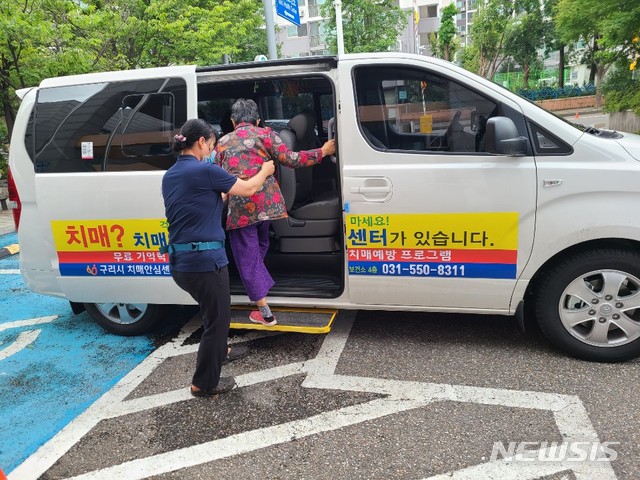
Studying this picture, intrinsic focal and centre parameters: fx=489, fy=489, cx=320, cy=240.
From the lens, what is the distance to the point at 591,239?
2.89 m

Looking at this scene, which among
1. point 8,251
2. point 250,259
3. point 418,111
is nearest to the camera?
point 418,111

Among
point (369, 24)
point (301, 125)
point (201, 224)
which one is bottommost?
point (201, 224)

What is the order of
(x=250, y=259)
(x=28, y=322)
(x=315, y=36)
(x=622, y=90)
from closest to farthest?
(x=250, y=259) < (x=28, y=322) < (x=622, y=90) < (x=315, y=36)

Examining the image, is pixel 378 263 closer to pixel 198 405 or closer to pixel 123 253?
pixel 198 405

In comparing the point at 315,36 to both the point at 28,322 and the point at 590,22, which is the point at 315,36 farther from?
the point at 28,322

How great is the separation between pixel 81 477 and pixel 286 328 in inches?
58.2

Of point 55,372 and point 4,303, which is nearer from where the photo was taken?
point 55,372

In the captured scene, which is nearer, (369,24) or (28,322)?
(28,322)

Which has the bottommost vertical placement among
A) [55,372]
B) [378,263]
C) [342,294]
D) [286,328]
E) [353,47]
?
[55,372]

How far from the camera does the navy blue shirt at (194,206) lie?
263 cm

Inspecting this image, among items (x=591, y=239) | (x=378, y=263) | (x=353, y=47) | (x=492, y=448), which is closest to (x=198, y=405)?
(x=378, y=263)

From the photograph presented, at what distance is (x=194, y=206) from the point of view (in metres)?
2.66

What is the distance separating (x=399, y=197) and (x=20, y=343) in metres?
3.32

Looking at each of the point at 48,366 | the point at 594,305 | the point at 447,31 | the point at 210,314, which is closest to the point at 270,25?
the point at 48,366
